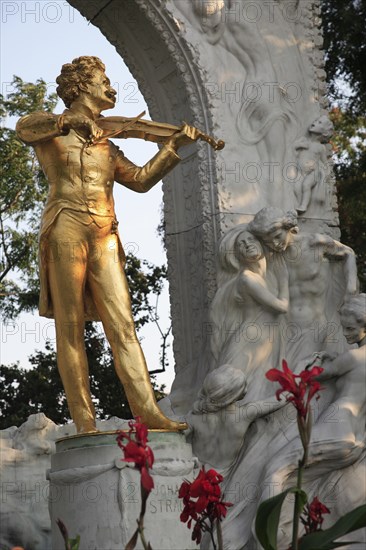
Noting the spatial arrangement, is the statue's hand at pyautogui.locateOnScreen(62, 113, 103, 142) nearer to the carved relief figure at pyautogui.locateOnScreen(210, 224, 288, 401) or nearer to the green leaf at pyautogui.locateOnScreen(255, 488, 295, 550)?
the carved relief figure at pyautogui.locateOnScreen(210, 224, 288, 401)

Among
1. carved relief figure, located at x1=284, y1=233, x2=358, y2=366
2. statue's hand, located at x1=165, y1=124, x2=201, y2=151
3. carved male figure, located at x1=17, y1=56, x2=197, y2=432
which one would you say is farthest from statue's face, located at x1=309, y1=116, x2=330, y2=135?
carved male figure, located at x1=17, y1=56, x2=197, y2=432

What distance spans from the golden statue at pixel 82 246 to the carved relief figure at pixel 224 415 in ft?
2.02

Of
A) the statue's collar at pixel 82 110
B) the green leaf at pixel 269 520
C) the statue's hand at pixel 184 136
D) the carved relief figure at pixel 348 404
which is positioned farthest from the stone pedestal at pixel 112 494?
the green leaf at pixel 269 520

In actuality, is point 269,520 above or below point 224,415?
below

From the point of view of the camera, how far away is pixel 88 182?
755 cm

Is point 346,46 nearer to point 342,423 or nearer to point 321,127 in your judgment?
point 321,127

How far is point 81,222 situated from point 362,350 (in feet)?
6.46

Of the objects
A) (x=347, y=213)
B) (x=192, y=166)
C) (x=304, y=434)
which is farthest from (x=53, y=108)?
(x=304, y=434)

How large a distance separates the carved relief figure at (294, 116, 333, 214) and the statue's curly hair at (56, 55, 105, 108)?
2.14 meters

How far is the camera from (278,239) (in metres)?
8.44

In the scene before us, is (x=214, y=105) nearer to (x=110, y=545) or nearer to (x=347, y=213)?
(x=110, y=545)

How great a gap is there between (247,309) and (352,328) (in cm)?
92

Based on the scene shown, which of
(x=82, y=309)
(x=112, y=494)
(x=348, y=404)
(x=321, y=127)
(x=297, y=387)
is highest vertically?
(x=321, y=127)

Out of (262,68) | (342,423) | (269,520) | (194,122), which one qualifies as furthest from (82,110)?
(269,520)
